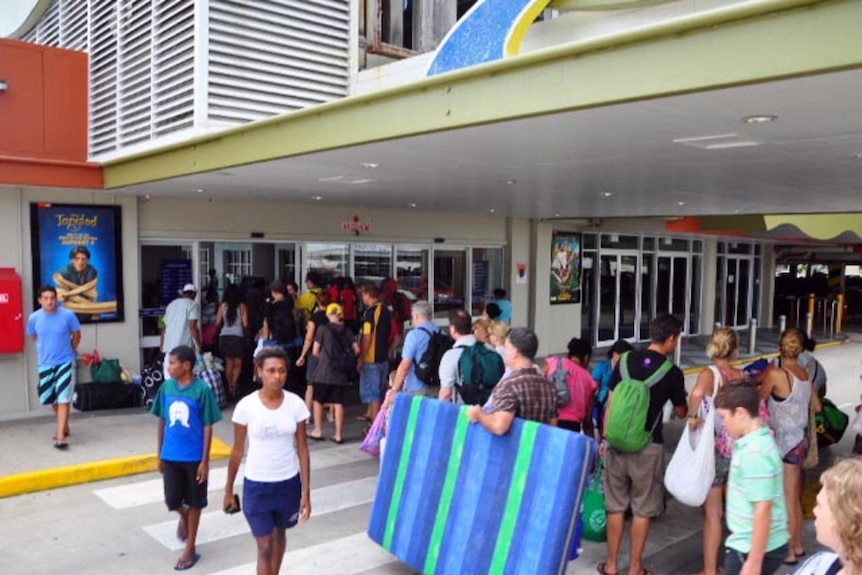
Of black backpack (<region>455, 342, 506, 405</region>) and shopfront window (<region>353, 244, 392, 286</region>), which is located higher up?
shopfront window (<region>353, 244, 392, 286</region>)

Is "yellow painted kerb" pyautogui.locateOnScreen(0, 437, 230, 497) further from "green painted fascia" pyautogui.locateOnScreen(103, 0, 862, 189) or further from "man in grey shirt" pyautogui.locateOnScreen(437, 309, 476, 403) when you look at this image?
"green painted fascia" pyautogui.locateOnScreen(103, 0, 862, 189)

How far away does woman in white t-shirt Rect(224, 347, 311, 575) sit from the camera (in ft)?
13.6

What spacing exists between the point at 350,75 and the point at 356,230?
2.70 m

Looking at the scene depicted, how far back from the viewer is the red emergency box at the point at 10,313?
827 cm

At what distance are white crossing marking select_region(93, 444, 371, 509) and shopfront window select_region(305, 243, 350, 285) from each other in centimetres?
436

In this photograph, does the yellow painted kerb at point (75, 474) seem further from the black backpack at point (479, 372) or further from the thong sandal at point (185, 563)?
the black backpack at point (479, 372)

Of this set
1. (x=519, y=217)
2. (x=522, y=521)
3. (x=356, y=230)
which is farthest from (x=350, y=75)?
(x=522, y=521)

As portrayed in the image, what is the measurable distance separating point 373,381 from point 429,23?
8.51 meters

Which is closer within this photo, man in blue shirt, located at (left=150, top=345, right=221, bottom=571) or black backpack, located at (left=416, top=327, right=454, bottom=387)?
man in blue shirt, located at (left=150, top=345, right=221, bottom=571)

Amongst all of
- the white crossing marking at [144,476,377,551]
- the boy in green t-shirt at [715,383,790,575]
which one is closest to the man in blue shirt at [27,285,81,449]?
the white crossing marking at [144,476,377,551]

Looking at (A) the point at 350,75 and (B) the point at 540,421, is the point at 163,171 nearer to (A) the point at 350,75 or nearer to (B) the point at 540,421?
(A) the point at 350,75

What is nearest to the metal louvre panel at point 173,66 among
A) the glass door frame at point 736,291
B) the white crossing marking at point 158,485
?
the white crossing marking at point 158,485

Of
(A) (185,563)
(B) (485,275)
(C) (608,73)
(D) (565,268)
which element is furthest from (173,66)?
(D) (565,268)

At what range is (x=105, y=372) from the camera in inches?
362
